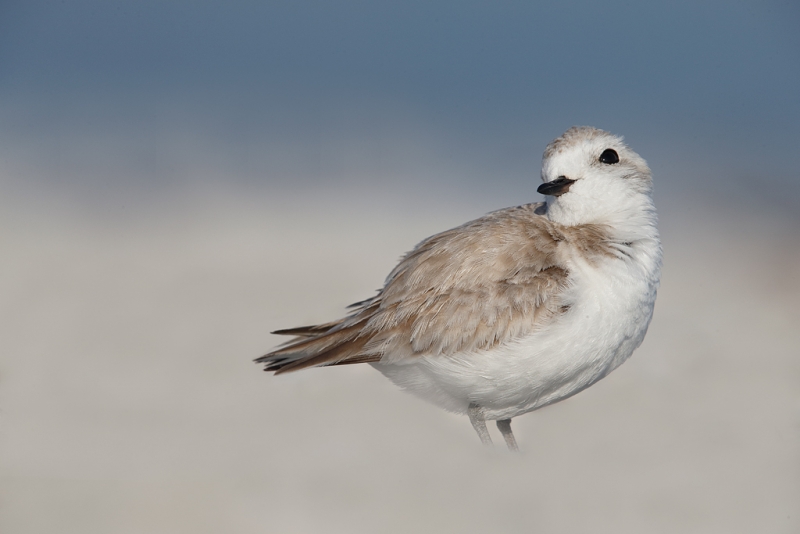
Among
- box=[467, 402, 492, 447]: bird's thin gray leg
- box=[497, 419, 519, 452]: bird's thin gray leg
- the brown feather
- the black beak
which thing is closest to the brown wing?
the brown feather

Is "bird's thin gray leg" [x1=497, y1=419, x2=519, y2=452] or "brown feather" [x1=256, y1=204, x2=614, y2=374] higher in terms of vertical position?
"brown feather" [x1=256, y1=204, x2=614, y2=374]

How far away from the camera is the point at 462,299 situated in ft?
17.5

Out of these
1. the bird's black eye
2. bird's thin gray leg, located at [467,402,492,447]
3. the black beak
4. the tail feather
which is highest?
the bird's black eye

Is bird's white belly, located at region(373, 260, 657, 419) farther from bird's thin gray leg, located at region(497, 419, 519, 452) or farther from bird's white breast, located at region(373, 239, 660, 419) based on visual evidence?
bird's thin gray leg, located at region(497, 419, 519, 452)

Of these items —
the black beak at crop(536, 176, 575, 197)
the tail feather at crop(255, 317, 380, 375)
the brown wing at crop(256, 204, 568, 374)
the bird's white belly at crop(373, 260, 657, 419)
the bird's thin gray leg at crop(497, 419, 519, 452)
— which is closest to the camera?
the bird's white belly at crop(373, 260, 657, 419)

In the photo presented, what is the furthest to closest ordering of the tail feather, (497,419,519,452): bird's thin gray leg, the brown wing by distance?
(497,419,519,452): bird's thin gray leg
the tail feather
the brown wing

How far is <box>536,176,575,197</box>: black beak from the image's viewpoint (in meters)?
5.38

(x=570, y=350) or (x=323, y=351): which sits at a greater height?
(x=323, y=351)

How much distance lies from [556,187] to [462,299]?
1045 mm

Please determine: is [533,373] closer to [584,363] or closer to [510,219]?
[584,363]

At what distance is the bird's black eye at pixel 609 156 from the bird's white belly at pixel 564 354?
760mm

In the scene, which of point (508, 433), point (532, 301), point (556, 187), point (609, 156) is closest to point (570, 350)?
point (532, 301)

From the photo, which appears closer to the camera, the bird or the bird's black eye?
the bird

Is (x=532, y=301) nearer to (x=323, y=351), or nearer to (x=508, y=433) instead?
(x=508, y=433)
